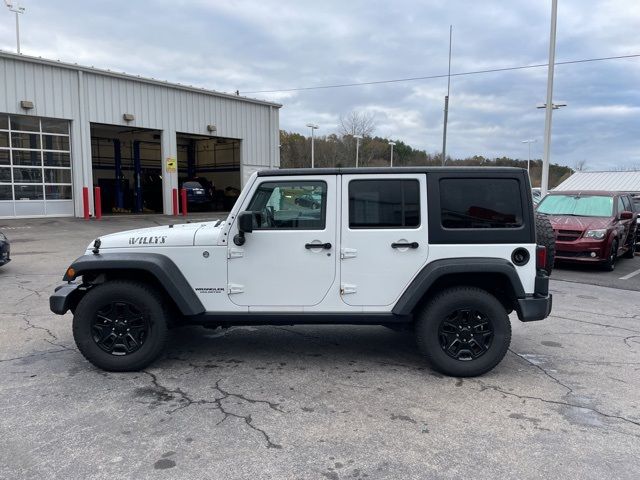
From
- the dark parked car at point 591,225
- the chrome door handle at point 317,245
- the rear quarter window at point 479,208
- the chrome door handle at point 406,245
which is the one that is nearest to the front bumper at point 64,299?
the chrome door handle at point 317,245

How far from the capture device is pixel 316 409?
12.4 ft

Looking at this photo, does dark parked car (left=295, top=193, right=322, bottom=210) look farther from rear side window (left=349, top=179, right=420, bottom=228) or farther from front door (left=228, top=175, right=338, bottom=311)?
rear side window (left=349, top=179, right=420, bottom=228)

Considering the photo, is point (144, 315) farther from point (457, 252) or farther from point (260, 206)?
point (457, 252)

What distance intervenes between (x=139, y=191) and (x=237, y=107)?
6.71m

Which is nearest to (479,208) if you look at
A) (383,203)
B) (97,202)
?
(383,203)

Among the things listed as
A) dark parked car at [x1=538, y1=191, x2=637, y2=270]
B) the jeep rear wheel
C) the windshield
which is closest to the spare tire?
the jeep rear wheel

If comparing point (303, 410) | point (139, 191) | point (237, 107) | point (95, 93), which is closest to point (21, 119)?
point (95, 93)

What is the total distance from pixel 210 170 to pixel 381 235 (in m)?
28.8

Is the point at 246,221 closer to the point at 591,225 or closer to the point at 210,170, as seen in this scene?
the point at 591,225

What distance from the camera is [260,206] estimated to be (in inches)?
173

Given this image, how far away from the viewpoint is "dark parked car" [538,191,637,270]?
10.4 m

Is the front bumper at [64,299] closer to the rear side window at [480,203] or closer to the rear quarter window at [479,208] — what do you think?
the rear quarter window at [479,208]

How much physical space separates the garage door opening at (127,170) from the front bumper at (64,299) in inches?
856

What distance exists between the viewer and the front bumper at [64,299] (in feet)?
14.5
